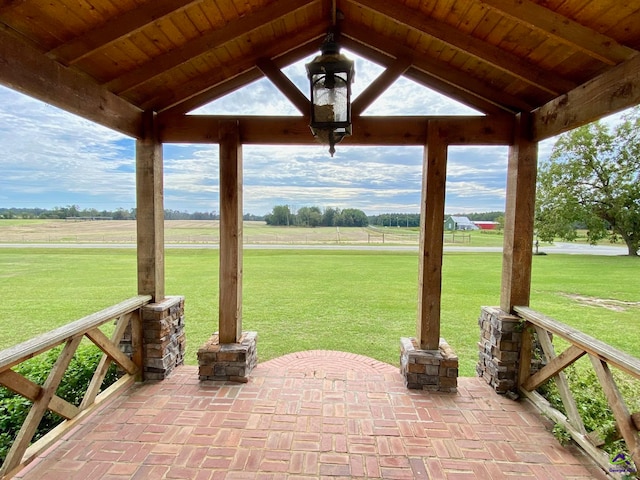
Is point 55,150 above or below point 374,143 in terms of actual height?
above

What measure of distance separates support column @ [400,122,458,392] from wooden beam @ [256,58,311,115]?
1201 millimetres

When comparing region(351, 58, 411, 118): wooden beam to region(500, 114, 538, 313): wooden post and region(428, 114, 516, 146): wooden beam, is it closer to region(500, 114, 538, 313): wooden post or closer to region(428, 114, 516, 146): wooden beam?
region(428, 114, 516, 146): wooden beam

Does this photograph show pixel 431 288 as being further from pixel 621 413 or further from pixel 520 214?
pixel 621 413

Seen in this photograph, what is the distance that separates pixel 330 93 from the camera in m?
1.83

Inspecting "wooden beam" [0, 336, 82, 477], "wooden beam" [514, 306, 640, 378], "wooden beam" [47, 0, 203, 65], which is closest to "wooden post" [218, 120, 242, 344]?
"wooden beam" [47, 0, 203, 65]

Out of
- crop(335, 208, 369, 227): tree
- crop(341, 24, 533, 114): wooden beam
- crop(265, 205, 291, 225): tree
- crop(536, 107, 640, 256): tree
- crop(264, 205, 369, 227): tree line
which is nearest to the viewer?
crop(341, 24, 533, 114): wooden beam

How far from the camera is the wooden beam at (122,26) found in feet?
6.09

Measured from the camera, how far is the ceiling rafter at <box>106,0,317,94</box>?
220 centimetres

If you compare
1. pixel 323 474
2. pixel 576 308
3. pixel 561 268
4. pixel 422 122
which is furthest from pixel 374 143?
pixel 561 268

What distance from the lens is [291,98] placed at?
8.90 ft

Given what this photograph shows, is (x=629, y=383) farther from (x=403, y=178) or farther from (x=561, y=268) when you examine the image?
(x=561, y=268)

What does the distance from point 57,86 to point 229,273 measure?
6.06ft

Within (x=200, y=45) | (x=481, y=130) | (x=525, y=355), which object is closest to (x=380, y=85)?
(x=481, y=130)

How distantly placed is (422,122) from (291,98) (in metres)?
1.24
